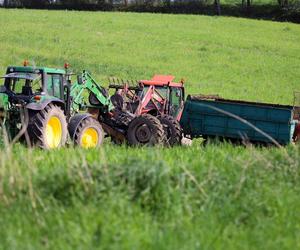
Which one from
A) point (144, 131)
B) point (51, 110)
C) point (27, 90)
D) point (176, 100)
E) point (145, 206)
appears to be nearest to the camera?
point (145, 206)

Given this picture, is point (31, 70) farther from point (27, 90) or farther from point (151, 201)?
point (151, 201)

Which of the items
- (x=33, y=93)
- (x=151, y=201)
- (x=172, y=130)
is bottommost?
(x=172, y=130)

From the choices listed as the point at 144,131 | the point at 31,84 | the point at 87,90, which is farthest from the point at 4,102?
the point at 144,131

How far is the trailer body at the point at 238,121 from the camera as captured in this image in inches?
564

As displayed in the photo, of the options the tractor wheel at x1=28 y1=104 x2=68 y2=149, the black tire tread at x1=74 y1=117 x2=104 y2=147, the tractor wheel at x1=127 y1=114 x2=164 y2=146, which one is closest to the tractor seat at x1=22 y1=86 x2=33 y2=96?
the tractor wheel at x1=28 y1=104 x2=68 y2=149

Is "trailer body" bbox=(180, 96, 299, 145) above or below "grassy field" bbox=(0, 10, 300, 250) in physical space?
below

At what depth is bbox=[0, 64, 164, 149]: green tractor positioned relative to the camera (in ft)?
37.9

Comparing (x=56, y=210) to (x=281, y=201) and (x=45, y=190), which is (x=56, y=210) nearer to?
(x=45, y=190)

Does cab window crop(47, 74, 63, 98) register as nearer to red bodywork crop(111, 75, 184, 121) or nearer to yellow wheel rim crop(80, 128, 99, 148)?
yellow wheel rim crop(80, 128, 99, 148)

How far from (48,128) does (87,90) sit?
10.6ft

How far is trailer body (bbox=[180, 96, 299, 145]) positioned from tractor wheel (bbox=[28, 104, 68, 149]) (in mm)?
3853

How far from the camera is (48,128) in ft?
39.0

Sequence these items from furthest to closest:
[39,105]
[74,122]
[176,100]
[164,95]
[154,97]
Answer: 1. [176,100]
2. [164,95]
3. [154,97]
4. [74,122]
5. [39,105]

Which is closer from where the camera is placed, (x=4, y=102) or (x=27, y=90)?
(x=4, y=102)
